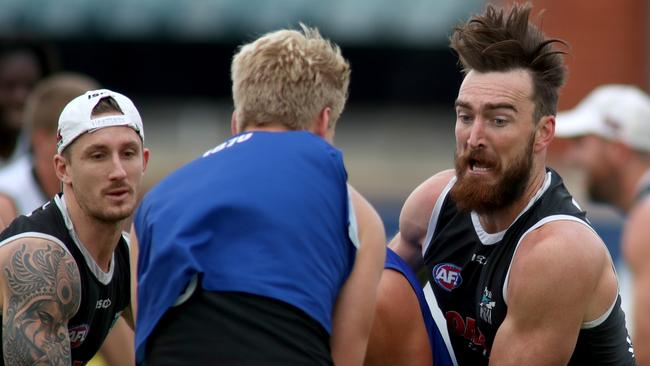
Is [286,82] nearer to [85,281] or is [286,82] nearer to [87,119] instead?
[87,119]

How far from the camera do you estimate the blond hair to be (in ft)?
13.8

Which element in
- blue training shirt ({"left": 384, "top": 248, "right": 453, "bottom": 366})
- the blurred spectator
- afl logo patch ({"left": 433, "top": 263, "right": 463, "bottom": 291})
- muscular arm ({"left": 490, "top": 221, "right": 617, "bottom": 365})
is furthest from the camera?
the blurred spectator

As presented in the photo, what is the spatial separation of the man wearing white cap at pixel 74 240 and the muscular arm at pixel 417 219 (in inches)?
50.1

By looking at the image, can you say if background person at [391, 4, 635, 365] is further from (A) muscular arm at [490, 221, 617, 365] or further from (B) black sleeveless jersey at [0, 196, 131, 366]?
(B) black sleeveless jersey at [0, 196, 131, 366]

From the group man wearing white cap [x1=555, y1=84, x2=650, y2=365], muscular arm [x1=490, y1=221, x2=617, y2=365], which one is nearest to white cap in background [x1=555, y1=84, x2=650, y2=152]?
man wearing white cap [x1=555, y1=84, x2=650, y2=365]

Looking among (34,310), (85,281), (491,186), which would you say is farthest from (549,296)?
(34,310)

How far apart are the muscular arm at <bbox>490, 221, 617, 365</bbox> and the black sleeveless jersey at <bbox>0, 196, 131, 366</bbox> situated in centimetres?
159

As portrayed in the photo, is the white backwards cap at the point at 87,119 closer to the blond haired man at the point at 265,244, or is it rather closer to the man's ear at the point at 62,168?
the man's ear at the point at 62,168

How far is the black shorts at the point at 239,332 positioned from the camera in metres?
3.97

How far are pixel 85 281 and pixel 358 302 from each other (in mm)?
1250

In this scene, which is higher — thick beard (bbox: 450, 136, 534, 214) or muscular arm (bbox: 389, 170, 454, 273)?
thick beard (bbox: 450, 136, 534, 214)

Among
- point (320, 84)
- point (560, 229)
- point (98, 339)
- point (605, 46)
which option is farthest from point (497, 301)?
point (605, 46)

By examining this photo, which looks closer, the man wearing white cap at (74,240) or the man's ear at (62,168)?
the man wearing white cap at (74,240)

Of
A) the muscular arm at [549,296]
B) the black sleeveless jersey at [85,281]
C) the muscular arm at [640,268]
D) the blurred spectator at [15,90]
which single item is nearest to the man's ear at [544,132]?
the muscular arm at [549,296]
